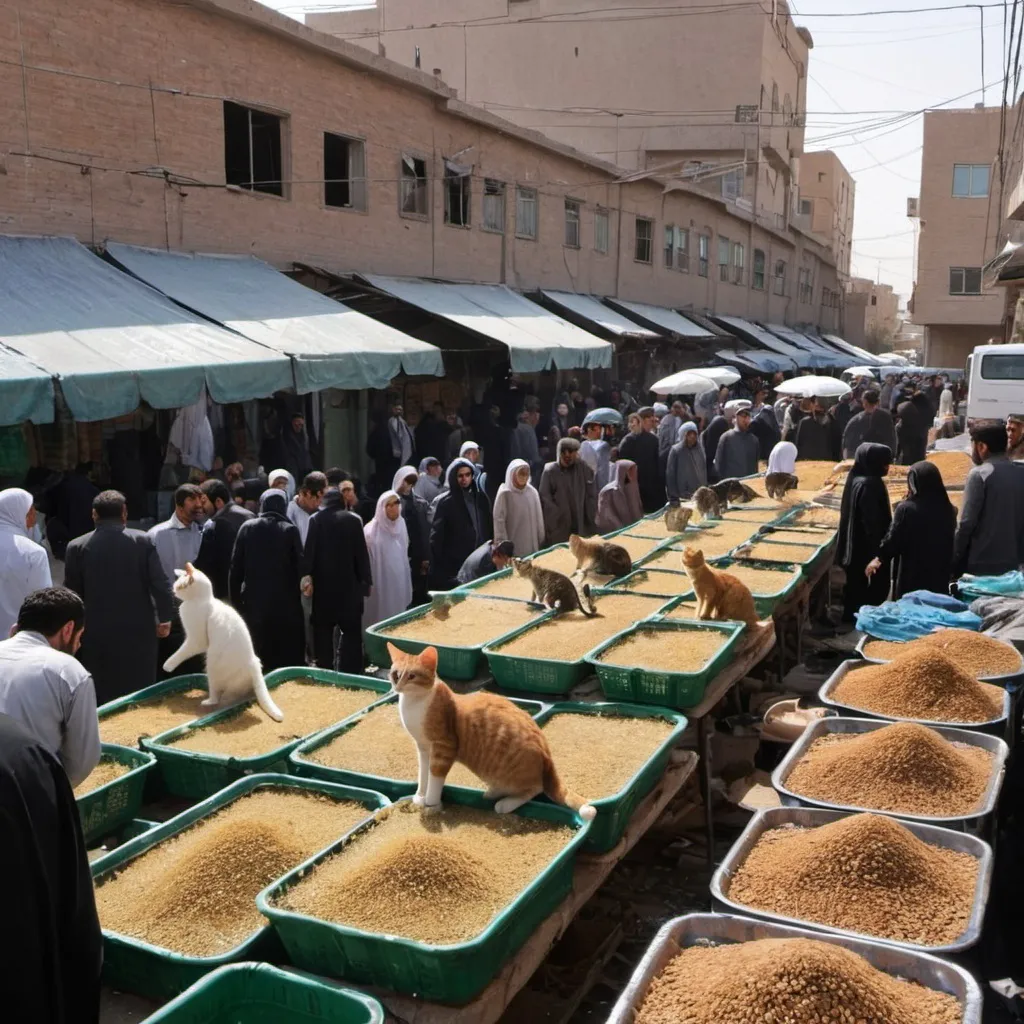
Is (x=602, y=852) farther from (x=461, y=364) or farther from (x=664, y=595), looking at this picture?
(x=461, y=364)

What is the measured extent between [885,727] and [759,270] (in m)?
32.9

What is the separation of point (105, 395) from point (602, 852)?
617cm

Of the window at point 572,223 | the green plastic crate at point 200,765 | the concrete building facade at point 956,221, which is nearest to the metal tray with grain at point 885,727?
the green plastic crate at point 200,765

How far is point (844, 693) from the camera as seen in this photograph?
4543 millimetres

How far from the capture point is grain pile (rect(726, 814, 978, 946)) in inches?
111

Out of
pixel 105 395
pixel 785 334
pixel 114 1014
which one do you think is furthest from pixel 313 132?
pixel 785 334

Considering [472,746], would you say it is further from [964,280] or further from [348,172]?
[964,280]

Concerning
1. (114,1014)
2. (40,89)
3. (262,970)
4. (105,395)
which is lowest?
(114,1014)

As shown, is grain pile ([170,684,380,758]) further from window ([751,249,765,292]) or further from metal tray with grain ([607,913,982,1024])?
window ([751,249,765,292])

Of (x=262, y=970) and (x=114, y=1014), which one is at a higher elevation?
(x=262, y=970)

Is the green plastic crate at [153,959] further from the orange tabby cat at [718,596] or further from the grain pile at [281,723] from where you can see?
the orange tabby cat at [718,596]

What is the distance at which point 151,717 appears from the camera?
4.16 m

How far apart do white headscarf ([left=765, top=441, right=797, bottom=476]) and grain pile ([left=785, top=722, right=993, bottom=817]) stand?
6.98 metres

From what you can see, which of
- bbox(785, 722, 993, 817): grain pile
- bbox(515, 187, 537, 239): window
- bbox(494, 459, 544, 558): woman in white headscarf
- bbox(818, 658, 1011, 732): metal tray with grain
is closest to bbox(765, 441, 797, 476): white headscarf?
bbox(494, 459, 544, 558): woman in white headscarf
